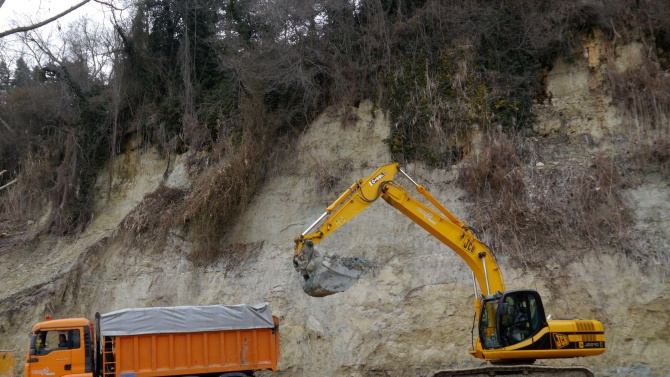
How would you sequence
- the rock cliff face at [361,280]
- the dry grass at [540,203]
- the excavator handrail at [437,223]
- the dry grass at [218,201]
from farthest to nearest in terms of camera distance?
the dry grass at [218,201]
the dry grass at [540,203]
the rock cliff face at [361,280]
the excavator handrail at [437,223]

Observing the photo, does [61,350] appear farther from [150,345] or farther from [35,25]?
[35,25]

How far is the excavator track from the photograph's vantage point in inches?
436

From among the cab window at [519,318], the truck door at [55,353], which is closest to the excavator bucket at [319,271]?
the cab window at [519,318]

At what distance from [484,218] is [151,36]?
1505 cm

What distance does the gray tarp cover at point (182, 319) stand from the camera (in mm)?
13477

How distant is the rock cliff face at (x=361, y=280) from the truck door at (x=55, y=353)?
18.3ft

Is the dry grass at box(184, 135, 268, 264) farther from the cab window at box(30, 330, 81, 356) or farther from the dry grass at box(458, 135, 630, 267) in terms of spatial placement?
the dry grass at box(458, 135, 630, 267)

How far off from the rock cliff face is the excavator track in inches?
143

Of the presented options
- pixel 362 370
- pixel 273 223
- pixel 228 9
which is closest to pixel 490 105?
pixel 273 223

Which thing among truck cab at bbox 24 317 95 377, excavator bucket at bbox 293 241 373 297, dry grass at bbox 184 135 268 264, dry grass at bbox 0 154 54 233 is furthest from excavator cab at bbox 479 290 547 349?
dry grass at bbox 0 154 54 233

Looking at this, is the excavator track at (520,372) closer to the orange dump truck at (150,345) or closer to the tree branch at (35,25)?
the orange dump truck at (150,345)

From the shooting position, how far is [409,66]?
67.4ft

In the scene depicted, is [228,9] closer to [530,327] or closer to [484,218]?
[484,218]

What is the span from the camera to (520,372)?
11.1m
